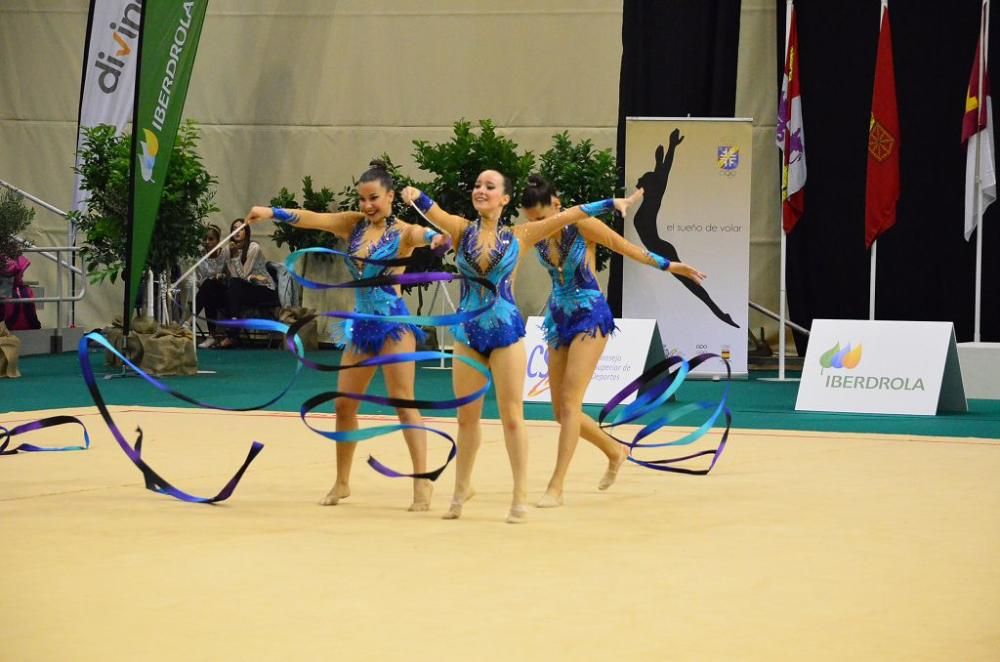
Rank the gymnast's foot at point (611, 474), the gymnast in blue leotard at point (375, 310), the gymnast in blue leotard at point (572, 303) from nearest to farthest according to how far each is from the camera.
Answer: the gymnast in blue leotard at point (375, 310) < the gymnast in blue leotard at point (572, 303) < the gymnast's foot at point (611, 474)

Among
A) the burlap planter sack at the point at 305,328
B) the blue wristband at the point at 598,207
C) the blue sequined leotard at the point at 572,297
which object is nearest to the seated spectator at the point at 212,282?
the burlap planter sack at the point at 305,328

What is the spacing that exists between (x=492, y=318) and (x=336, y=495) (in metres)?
1.14

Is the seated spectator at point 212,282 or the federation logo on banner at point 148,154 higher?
the federation logo on banner at point 148,154

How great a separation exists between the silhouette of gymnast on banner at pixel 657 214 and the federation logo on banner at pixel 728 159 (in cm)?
40

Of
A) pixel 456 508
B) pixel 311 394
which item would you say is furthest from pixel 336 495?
pixel 311 394

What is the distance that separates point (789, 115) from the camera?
1295 cm

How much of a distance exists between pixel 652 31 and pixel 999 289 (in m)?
4.77

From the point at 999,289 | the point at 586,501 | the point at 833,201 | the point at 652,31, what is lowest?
the point at 586,501

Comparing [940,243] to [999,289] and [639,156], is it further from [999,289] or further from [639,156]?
[639,156]

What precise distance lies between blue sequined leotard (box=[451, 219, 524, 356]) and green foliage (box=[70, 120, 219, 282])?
7285 mm

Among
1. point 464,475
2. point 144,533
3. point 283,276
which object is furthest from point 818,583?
point 283,276

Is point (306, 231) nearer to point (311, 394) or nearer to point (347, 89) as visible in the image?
point (347, 89)

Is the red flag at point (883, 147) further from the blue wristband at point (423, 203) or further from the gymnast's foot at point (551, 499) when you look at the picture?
the blue wristband at point (423, 203)

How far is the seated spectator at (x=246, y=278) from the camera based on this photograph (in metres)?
15.8
